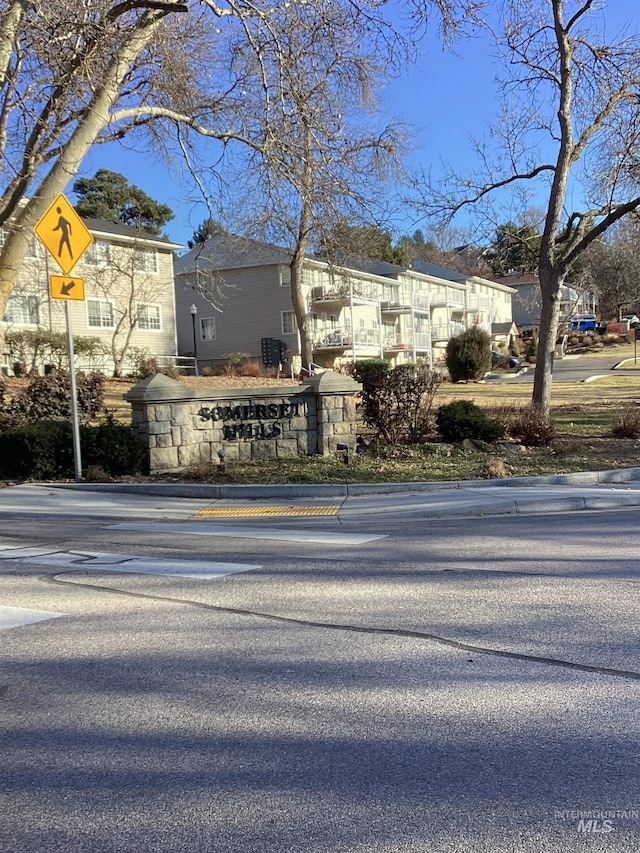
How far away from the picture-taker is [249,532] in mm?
8234

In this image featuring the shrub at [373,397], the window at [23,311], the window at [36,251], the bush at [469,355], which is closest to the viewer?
the shrub at [373,397]

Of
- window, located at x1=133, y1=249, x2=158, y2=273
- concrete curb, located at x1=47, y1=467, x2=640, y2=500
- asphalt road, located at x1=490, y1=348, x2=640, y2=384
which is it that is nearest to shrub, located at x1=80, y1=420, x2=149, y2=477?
concrete curb, located at x1=47, y1=467, x2=640, y2=500

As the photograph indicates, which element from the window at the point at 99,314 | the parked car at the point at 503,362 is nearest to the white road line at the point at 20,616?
the window at the point at 99,314

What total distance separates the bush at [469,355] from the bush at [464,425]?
23833mm

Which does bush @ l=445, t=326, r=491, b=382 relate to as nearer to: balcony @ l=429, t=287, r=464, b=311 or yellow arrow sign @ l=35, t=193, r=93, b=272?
balcony @ l=429, t=287, r=464, b=311

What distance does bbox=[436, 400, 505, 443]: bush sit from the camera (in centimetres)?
1400

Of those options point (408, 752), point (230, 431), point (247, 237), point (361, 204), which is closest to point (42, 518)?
point (230, 431)

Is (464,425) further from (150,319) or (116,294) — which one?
(150,319)

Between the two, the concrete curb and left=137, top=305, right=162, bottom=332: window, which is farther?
left=137, top=305, right=162, bottom=332: window

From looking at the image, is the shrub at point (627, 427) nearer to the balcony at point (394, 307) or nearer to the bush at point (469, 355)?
the bush at point (469, 355)

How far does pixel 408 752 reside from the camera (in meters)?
3.14

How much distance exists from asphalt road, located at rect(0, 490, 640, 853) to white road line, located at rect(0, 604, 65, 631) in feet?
0.18

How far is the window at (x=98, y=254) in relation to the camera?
3231 cm

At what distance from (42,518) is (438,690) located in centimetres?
694
